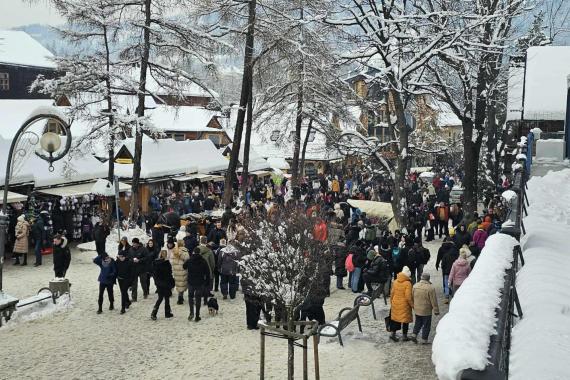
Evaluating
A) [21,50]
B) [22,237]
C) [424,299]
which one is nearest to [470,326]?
[424,299]

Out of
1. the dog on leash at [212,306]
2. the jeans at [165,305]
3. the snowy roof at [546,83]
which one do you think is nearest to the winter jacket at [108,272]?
the jeans at [165,305]

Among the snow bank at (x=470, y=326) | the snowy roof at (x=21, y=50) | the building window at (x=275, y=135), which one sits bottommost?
the snow bank at (x=470, y=326)

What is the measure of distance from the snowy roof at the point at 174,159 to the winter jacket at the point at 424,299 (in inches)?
692

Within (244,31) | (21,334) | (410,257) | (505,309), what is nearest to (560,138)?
(410,257)

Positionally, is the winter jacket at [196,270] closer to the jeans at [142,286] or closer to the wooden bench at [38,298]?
the jeans at [142,286]

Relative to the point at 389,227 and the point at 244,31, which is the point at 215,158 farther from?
the point at 389,227

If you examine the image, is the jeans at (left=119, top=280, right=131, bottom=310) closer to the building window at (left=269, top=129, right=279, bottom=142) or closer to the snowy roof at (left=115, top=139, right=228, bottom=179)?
the snowy roof at (left=115, top=139, right=228, bottom=179)

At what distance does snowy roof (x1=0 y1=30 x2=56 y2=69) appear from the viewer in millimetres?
45594

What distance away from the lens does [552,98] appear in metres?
18.6

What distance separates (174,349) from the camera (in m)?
11.5

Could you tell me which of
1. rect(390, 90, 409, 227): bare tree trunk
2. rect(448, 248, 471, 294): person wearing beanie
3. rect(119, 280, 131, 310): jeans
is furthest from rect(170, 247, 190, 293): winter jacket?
rect(390, 90, 409, 227): bare tree trunk

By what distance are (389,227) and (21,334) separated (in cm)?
1167

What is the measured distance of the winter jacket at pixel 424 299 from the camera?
11.1 meters

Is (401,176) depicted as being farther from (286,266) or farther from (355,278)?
(286,266)
